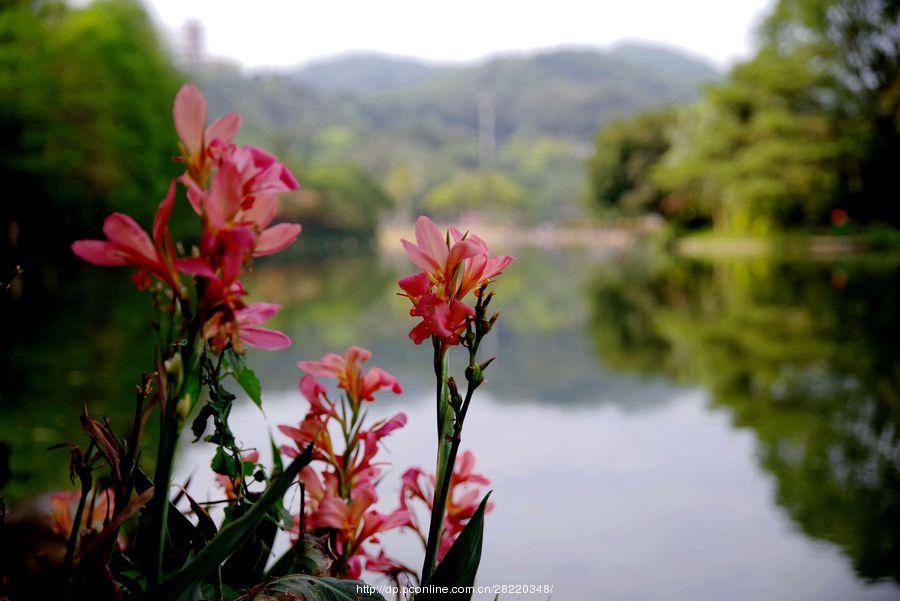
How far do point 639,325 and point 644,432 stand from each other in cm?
481

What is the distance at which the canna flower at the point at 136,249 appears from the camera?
2.02 ft

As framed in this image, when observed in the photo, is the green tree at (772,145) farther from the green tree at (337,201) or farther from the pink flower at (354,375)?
the pink flower at (354,375)

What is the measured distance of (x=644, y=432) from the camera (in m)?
4.45

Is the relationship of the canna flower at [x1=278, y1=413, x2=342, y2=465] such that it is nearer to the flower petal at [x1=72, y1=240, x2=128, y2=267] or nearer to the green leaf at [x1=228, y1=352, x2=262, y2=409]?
the green leaf at [x1=228, y1=352, x2=262, y2=409]

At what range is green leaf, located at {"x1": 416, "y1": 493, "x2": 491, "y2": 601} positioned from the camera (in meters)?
0.70

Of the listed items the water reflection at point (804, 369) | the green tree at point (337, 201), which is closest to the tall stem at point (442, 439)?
the water reflection at point (804, 369)

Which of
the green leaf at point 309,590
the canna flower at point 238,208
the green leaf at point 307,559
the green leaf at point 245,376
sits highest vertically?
the canna flower at point 238,208

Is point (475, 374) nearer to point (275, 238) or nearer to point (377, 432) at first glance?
point (275, 238)

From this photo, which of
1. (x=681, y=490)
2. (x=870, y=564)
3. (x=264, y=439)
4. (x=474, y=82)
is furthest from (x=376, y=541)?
(x=474, y=82)

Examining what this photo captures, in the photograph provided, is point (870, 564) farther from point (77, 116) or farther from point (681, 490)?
point (77, 116)

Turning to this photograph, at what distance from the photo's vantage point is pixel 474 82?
132 m

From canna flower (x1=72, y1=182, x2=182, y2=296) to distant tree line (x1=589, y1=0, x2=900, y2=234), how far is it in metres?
26.9

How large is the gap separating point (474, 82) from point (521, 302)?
404ft

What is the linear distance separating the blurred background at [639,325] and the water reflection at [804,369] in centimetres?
3
